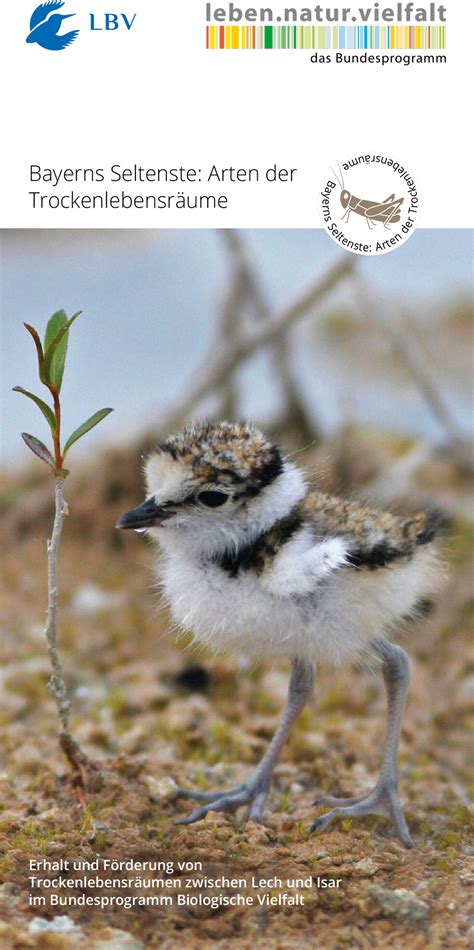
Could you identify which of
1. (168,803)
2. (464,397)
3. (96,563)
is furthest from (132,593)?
(464,397)

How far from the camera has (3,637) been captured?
3027 millimetres

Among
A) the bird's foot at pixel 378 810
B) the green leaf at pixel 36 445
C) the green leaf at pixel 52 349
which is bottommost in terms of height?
the bird's foot at pixel 378 810

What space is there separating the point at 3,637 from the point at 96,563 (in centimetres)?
51
